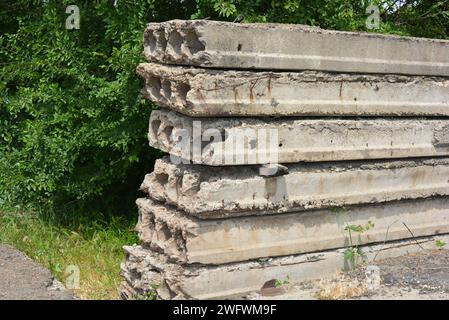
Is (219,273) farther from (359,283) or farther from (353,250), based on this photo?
(353,250)

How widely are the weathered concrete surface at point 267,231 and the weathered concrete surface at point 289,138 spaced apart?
0.38 meters

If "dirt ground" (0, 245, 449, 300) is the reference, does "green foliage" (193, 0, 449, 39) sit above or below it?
above

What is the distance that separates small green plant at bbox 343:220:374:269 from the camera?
15.2 feet

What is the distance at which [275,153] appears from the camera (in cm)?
424

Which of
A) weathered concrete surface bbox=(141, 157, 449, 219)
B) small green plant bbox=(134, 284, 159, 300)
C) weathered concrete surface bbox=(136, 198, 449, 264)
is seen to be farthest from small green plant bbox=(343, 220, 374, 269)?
small green plant bbox=(134, 284, 159, 300)

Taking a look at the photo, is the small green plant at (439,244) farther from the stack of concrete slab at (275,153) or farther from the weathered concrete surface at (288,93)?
the weathered concrete surface at (288,93)

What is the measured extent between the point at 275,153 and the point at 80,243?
2491 mm

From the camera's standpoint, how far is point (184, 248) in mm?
4129

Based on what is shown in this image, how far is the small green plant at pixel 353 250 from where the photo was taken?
4.64 m

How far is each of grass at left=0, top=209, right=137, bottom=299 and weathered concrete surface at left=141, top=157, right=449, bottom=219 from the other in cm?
103

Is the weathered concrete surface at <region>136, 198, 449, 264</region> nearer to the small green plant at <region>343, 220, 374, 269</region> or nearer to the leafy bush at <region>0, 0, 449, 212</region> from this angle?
the small green plant at <region>343, 220, 374, 269</region>

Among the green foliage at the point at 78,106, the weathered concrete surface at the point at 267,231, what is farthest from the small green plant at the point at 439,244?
the green foliage at the point at 78,106

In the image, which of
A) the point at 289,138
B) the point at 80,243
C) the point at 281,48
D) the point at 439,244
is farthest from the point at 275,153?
the point at 80,243

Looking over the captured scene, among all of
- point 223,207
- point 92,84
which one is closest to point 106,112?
point 92,84
